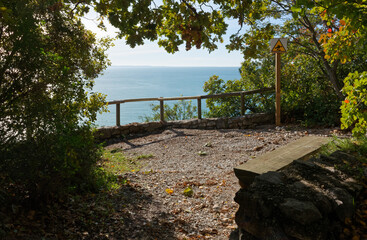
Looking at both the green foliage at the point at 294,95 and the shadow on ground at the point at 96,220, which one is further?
the green foliage at the point at 294,95

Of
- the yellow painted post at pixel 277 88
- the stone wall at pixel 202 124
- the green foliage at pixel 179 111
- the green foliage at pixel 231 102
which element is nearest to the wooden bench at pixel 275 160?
the yellow painted post at pixel 277 88

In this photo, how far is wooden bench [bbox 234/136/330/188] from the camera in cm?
363

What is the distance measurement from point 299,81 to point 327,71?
91cm

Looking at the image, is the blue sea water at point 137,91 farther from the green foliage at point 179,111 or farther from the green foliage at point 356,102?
the green foliage at point 356,102

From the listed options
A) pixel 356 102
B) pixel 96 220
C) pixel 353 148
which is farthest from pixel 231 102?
pixel 96 220

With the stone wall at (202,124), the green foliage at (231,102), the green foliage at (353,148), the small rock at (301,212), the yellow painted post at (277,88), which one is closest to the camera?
the small rock at (301,212)

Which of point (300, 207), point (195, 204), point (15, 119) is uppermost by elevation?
point (15, 119)

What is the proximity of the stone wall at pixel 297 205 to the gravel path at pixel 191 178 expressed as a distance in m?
0.84

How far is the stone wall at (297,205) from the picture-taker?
7.36 feet

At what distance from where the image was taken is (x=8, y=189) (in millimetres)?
2676

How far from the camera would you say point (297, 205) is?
228 centimetres

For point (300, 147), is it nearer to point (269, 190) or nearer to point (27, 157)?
point (269, 190)

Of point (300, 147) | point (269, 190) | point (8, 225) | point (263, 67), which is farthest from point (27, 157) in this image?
point (263, 67)

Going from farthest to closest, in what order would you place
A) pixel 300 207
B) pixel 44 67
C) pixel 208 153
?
pixel 208 153
pixel 44 67
pixel 300 207
